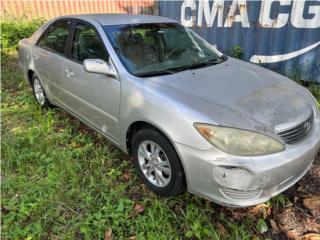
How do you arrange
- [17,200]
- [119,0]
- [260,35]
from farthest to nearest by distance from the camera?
[119,0] → [260,35] → [17,200]

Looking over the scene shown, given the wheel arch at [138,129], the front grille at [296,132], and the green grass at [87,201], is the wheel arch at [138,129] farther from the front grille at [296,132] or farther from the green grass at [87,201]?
the front grille at [296,132]

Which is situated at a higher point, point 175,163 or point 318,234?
point 175,163

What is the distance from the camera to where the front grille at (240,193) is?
215 cm

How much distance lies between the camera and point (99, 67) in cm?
279

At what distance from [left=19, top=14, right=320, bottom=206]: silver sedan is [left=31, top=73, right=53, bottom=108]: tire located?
0.63 metres

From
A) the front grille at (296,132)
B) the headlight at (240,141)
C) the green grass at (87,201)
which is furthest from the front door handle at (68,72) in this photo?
the front grille at (296,132)

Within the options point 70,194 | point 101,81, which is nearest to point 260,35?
point 101,81

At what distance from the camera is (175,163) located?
236cm

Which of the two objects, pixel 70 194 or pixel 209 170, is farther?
pixel 70 194

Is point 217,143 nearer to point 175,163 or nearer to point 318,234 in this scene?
point 175,163

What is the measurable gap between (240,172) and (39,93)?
3.58 metres

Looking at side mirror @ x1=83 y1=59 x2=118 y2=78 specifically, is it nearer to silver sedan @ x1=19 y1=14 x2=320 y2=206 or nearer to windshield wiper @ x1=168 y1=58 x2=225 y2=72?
silver sedan @ x1=19 y1=14 x2=320 y2=206

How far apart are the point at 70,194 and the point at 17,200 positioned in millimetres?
474

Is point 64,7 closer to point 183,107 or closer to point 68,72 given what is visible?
point 68,72
